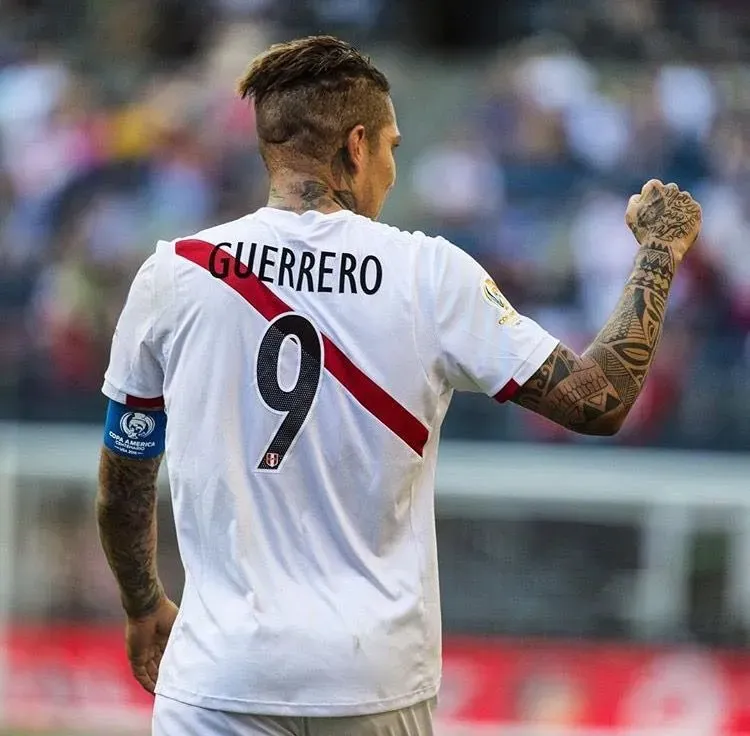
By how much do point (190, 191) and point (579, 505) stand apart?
11.8ft

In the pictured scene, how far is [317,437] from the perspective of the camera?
240 centimetres

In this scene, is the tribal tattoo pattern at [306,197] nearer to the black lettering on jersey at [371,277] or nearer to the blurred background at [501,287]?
the black lettering on jersey at [371,277]

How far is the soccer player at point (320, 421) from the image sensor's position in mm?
2389

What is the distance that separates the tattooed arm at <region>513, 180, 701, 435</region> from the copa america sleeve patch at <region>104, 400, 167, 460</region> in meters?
0.65

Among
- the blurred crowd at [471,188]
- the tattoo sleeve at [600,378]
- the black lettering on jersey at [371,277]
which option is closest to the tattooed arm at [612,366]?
the tattoo sleeve at [600,378]

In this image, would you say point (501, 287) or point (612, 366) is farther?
point (501, 287)

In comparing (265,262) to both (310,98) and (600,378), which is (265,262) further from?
(600,378)

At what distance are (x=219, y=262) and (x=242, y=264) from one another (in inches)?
1.5

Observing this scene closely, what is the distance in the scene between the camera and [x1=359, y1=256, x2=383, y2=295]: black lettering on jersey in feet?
7.93

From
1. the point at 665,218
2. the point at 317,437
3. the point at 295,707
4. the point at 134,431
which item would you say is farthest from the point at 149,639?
the point at 665,218

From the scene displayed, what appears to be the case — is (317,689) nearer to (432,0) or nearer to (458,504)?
(458,504)

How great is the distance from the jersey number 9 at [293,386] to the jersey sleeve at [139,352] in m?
0.21

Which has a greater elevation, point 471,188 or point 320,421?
point 471,188

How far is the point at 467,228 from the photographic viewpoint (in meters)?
9.28
